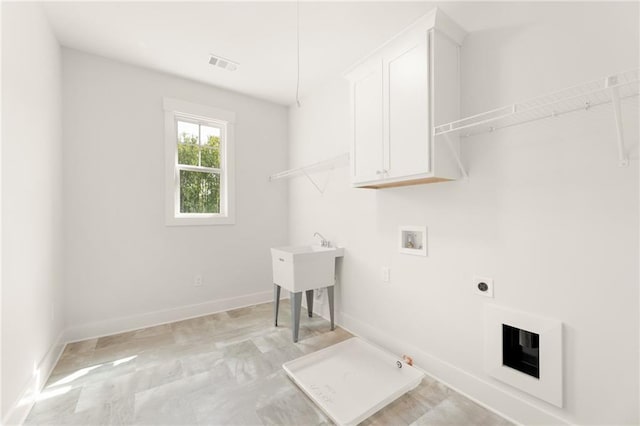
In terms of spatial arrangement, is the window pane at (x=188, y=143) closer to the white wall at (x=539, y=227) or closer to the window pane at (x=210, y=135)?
the window pane at (x=210, y=135)

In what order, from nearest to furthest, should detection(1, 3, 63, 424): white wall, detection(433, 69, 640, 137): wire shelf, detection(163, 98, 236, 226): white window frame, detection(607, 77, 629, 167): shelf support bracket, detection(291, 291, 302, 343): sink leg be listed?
detection(607, 77, 629, 167): shelf support bracket < detection(433, 69, 640, 137): wire shelf < detection(1, 3, 63, 424): white wall < detection(291, 291, 302, 343): sink leg < detection(163, 98, 236, 226): white window frame

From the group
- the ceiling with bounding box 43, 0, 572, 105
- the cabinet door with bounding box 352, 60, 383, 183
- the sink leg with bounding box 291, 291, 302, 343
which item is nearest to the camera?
the ceiling with bounding box 43, 0, 572, 105

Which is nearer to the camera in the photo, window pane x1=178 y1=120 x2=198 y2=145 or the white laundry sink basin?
the white laundry sink basin

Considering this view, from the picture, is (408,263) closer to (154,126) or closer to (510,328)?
(510,328)

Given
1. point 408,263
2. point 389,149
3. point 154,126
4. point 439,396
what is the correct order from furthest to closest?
1. point 154,126
2. point 408,263
3. point 389,149
4. point 439,396

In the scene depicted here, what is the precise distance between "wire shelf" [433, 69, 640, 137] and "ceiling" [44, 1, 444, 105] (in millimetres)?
997

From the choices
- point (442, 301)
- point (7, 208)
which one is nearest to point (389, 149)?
point (442, 301)

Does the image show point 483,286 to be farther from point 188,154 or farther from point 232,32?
point 188,154

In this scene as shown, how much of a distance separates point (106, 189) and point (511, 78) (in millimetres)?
3384

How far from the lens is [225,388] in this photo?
1897mm

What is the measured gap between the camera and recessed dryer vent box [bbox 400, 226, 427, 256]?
2.13 meters

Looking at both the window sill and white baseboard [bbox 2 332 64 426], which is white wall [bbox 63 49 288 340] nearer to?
the window sill

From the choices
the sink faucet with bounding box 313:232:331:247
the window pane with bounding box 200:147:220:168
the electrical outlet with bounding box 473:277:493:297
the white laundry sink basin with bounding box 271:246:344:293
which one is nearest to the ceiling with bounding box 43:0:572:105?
the window pane with bounding box 200:147:220:168

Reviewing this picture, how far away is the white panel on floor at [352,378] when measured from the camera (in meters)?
1.70
